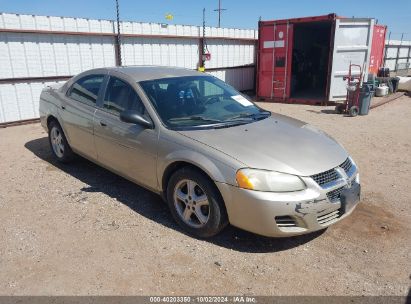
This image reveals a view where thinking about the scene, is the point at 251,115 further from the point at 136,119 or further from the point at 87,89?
the point at 87,89

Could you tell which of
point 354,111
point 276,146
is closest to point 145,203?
point 276,146

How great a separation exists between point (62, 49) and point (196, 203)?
24.5 ft

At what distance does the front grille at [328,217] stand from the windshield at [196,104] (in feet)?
4.28

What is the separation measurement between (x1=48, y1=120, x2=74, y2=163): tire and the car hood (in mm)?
2613

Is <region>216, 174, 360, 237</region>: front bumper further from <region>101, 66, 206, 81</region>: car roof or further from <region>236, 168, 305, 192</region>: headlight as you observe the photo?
<region>101, 66, 206, 81</region>: car roof

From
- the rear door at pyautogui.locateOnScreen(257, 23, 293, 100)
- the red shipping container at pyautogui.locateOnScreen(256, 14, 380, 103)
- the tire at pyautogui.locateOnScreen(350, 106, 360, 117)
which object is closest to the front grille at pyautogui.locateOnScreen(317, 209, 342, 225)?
the tire at pyautogui.locateOnScreen(350, 106, 360, 117)

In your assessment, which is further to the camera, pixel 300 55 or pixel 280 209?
pixel 300 55

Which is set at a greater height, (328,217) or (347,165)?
(347,165)

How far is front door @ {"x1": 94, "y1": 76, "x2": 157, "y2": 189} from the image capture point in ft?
12.1

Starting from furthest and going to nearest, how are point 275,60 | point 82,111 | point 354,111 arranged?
1. point 275,60
2. point 354,111
3. point 82,111

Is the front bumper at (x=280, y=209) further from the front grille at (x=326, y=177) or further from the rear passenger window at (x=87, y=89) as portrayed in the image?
the rear passenger window at (x=87, y=89)

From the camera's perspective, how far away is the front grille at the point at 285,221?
117 inches

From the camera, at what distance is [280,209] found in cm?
292

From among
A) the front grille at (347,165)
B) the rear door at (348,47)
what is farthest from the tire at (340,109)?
the front grille at (347,165)
